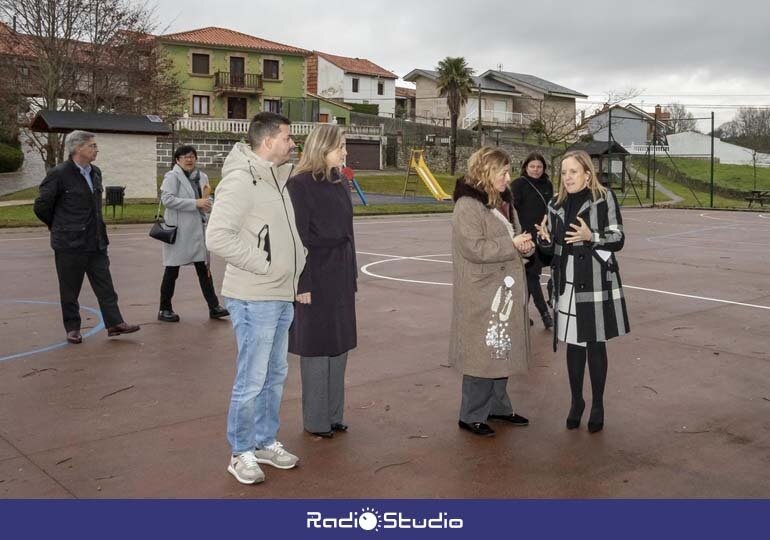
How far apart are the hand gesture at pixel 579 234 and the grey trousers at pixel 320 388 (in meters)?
1.68

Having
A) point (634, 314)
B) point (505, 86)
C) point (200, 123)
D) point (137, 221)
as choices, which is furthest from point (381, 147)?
point (634, 314)

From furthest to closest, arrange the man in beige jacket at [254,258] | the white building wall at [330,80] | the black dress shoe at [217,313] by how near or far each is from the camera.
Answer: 1. the white building wall at [330,80]
2. the black dress shoe at [217,313]
3. the man in beige jacket at [254,258]

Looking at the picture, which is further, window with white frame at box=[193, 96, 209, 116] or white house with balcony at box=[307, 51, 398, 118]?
white house with balcony at box=[307, 51, 398, 118]

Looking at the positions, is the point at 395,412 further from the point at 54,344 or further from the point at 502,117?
the point at 502,117

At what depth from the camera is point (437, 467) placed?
475cm

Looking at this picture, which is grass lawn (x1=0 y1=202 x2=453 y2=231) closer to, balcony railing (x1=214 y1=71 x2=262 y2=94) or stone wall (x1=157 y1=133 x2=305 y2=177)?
stone wall (x1=157 y1=133 x2=305 y2=177)

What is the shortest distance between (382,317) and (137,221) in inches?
608

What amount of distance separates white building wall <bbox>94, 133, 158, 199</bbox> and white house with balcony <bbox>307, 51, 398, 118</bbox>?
41.4 metres

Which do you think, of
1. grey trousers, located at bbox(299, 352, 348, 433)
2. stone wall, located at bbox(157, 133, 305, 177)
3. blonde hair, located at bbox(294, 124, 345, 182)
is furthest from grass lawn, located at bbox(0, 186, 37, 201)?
blonde hair, located at bbox(294, 124, 345, 182)

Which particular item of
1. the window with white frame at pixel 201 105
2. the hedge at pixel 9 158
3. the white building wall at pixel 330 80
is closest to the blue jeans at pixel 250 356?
the hedge at pixel 9 158

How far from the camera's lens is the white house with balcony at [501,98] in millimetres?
69312

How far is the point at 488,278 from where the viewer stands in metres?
5.20

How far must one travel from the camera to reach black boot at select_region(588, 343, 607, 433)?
5.44m

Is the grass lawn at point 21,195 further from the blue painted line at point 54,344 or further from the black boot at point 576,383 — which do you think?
the black boot at point 576,383
